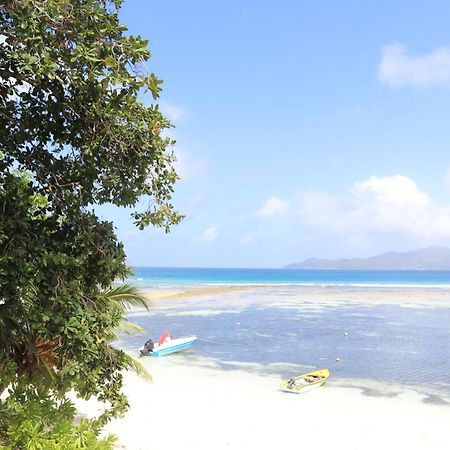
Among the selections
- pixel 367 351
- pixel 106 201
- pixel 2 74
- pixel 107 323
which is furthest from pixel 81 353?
pixel 367 351

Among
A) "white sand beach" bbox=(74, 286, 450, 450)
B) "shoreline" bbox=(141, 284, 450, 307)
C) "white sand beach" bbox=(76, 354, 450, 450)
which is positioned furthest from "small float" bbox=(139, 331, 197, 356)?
"shoreline" bbox=(141, 284, 450, 307)

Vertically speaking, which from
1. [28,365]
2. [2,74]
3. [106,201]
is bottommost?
[28,365]

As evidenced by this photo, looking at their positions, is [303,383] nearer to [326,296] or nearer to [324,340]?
[324,340]

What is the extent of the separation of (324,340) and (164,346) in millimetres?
9678

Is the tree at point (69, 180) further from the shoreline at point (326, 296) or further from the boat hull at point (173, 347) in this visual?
the shoreline at point (326, 296)

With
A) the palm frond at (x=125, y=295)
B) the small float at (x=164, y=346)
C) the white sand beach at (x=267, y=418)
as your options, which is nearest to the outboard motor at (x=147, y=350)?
the small float at (x=164, y=346)

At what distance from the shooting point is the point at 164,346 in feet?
79.7

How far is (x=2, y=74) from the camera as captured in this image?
521 cm

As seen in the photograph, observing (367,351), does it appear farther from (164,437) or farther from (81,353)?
(81,353)

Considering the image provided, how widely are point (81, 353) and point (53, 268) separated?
88cm

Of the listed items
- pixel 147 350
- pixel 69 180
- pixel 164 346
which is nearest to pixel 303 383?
pixel 164 346

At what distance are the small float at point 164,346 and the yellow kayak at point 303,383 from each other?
742 cm

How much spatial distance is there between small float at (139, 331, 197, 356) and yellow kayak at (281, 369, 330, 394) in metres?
7.42

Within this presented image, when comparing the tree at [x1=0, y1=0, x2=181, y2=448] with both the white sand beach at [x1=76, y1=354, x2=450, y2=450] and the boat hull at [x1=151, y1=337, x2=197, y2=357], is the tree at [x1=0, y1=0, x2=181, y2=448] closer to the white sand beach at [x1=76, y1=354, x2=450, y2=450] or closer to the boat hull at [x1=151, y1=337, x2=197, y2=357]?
the white sand beach at [x1=76, y1=354, x2=450, y2=450]
